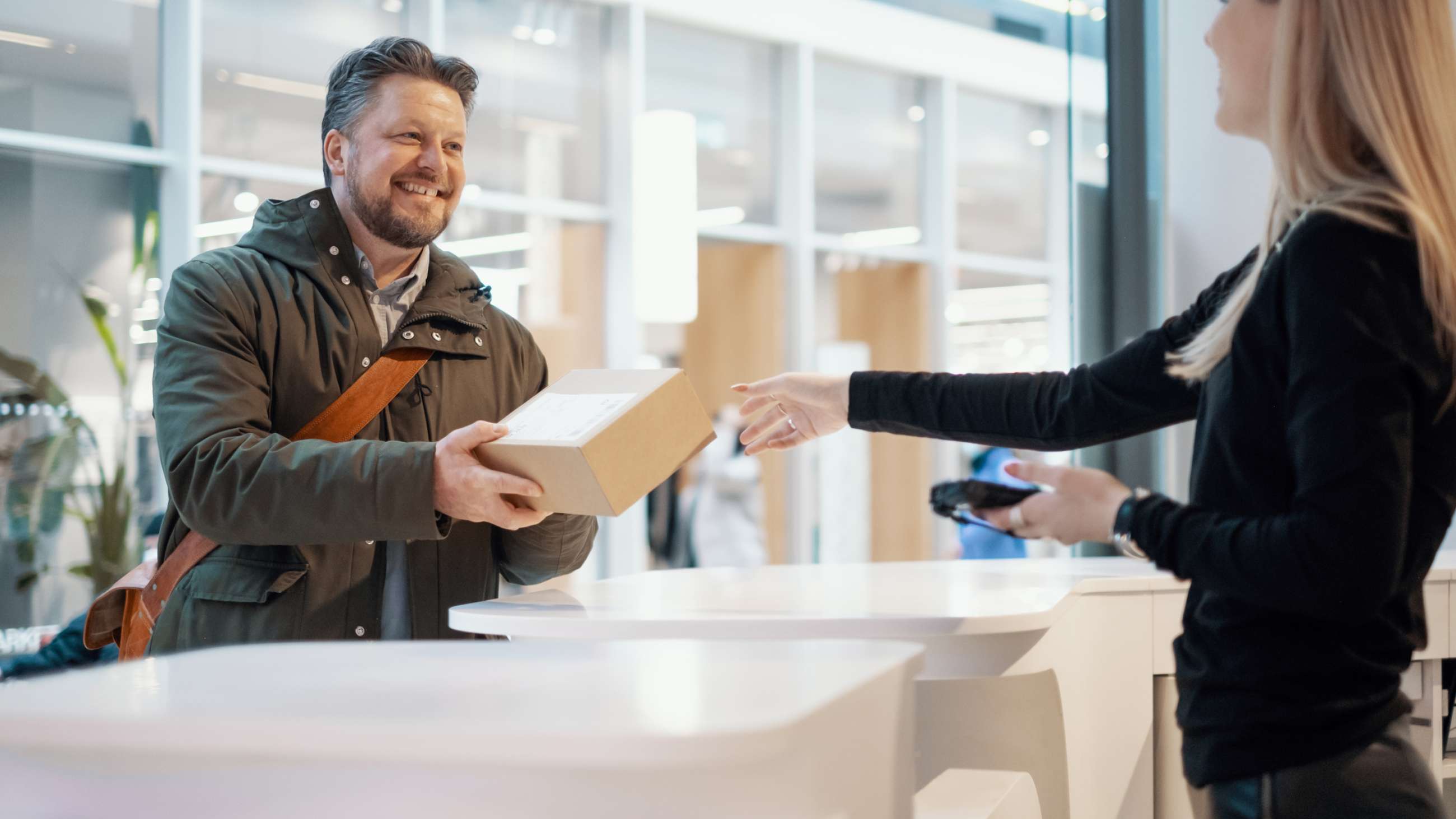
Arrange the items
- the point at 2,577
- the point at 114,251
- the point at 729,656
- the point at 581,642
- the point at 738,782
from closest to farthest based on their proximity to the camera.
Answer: the point at 738,782
the point at 729,656
the point at 581,642
the point at 2,577
the point at 114,251

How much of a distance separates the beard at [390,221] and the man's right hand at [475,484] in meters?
0.51

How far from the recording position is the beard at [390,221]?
Answer: 2.10 m

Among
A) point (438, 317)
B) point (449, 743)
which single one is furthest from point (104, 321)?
point (449, 743)

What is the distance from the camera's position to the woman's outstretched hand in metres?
2.00

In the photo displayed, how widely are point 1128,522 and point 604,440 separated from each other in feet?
2.27

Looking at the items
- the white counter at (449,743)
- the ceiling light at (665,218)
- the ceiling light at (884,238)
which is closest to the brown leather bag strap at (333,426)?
the white counter at (449,743)

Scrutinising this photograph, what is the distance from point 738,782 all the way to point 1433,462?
2.34 ft

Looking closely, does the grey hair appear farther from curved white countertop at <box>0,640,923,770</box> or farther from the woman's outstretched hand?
curved white countertop at <box>0,640,923,770</box>

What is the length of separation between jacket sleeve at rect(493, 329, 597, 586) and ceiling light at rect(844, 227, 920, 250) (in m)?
5.62

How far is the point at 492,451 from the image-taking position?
67.7 inches

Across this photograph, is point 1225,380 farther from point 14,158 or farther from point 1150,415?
point 14,158

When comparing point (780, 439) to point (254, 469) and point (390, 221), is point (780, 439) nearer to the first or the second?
point (390, 221)

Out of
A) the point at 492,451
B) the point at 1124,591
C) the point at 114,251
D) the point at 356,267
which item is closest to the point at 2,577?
the point at 114,251

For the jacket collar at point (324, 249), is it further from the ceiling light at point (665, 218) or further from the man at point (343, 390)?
the ceiling light at point (665, 218)
